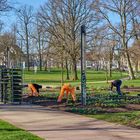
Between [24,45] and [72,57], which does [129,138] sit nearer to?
[72,57]

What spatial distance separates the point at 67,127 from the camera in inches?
515

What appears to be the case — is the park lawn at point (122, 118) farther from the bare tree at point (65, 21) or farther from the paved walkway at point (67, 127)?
the bare tree at point (65, 21)

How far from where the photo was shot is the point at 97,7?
209 ft

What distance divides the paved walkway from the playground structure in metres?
5.26

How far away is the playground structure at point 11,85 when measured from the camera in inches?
888

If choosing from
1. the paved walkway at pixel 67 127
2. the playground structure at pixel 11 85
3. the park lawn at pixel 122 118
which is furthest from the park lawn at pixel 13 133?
the playground structure at pixel 11 85

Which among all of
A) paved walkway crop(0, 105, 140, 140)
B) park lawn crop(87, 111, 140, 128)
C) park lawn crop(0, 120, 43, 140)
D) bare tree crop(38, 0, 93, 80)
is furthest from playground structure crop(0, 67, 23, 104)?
bare tree crop(38, 0, 93, 80)

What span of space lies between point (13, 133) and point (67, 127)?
6.38 ft

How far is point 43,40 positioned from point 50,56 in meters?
2.64

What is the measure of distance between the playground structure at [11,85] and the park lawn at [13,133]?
352 inches

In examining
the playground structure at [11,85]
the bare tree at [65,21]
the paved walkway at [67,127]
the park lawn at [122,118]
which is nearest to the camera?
the paved walkway at [67,127]

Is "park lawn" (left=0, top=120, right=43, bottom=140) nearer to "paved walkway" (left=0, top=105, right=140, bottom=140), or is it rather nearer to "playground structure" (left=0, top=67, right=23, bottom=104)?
"paved walkway" (left=0, top=105, right=140, bottom=140)

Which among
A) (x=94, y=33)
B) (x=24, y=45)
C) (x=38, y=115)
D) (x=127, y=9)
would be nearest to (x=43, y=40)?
(x=94, y=33)

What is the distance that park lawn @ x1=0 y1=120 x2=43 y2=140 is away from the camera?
35.8ft
